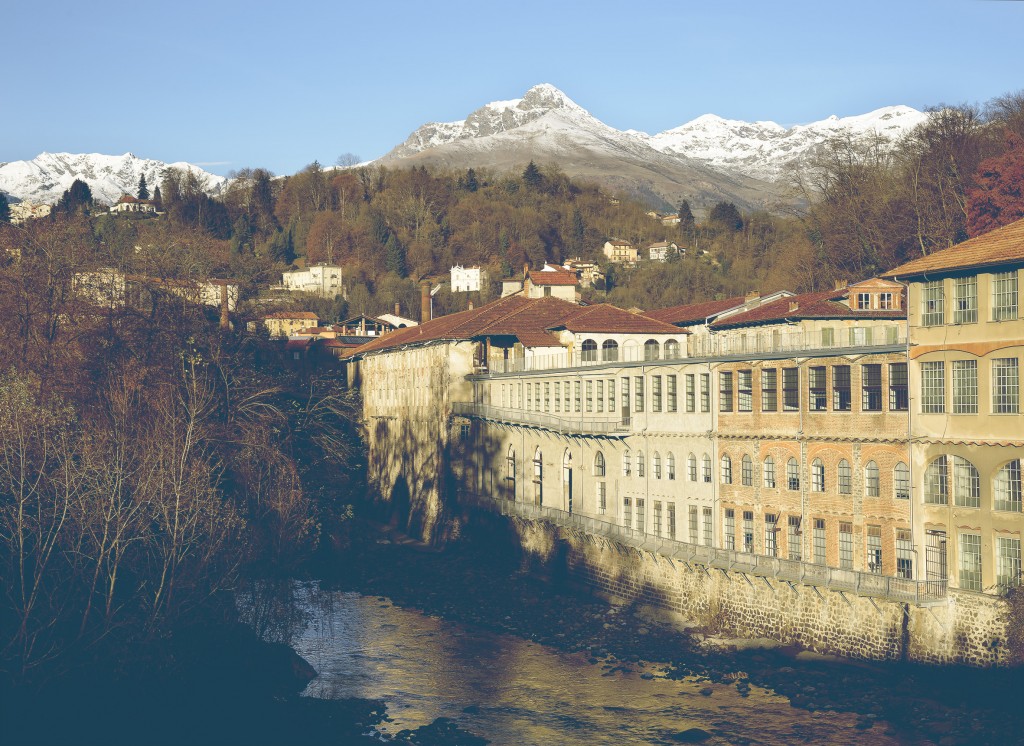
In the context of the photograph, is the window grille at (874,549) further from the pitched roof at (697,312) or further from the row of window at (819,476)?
the pitched roof at (697,312)

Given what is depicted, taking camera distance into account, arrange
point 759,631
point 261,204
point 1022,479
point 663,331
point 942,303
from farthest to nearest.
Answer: point 261,204
point 663,331
point 759,631
point 942,303
point 1022,479

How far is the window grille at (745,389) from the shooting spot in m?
44.9

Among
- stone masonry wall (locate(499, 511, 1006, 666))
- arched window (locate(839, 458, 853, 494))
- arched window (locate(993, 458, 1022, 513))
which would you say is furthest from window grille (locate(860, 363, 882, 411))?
stone masonry wall (locate(499, 511, 1006, 666))

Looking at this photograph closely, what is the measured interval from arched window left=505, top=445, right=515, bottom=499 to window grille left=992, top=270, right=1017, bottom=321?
31626 mm

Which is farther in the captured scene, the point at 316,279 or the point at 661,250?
the point at 661,250

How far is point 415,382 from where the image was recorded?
7581 cm

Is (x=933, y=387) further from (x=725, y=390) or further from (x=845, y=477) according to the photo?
(x=725, y=390)

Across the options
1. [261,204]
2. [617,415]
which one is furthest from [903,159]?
[261,204]

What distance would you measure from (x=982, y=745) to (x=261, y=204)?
558 ft

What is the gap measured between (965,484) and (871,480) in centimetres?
375

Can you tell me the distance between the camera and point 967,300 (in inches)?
1432

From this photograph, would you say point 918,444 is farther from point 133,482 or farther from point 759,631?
point 133,482

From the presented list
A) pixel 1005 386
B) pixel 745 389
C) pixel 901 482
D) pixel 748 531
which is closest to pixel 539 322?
pixel 745 389

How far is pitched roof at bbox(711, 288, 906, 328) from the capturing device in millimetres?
59938
